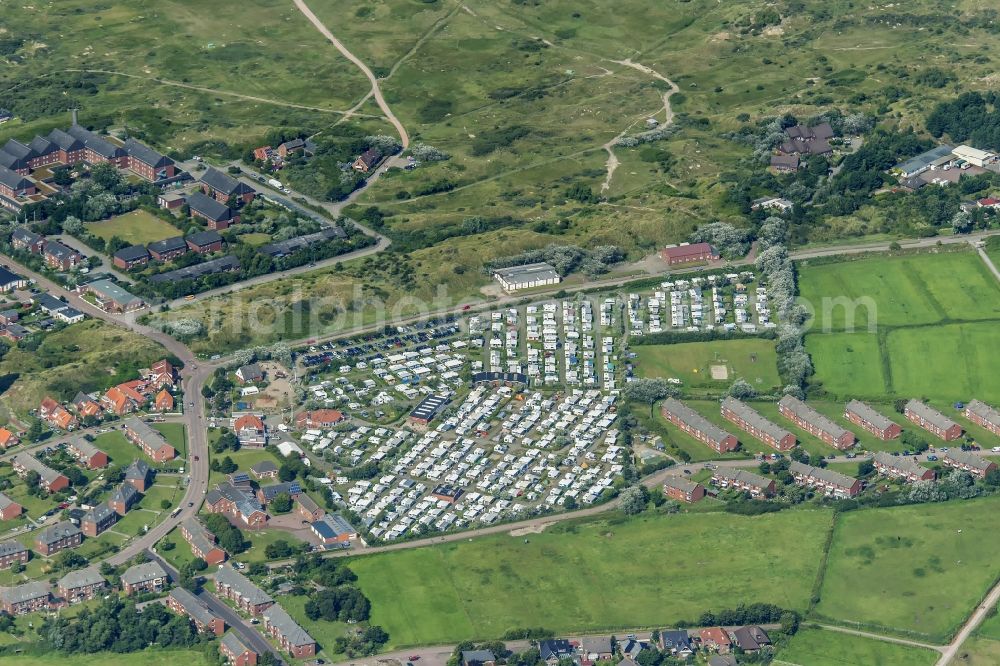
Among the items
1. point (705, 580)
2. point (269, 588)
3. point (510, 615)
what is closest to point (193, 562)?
point (269, 588)

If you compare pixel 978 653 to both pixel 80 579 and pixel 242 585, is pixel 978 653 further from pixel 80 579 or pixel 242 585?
pixel 80 579

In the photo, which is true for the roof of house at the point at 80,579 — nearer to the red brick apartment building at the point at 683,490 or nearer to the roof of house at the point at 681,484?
the red brick apartment building at the point at 683,490

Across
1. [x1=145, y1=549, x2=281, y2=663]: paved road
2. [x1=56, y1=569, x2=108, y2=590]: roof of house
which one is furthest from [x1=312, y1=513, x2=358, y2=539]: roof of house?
[x1=56, y1=569, x2=108, y2=590]: roof of house

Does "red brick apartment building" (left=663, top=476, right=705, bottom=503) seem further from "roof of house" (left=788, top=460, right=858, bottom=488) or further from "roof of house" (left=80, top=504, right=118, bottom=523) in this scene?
"roof of house" (left=80, top=504, right=118, bottom=523)

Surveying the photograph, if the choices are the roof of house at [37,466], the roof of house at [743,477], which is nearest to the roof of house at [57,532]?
the roof of house at [37,466]

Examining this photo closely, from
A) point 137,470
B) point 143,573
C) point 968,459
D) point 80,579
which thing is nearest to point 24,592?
point 80,579
